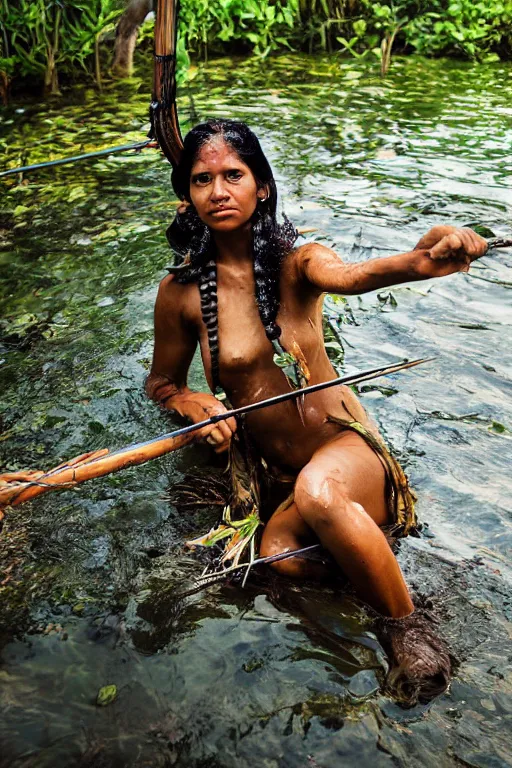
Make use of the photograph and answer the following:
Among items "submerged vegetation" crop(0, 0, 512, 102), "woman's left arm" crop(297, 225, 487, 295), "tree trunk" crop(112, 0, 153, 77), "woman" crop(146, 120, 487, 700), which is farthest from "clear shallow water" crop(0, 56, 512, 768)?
"tree trunk" crop(112, 0, 153, 77)

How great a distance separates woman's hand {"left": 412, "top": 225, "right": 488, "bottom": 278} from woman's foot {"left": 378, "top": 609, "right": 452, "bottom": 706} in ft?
3.47

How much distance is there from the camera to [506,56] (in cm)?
959

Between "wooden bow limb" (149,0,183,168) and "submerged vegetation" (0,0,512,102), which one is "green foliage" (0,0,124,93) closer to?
"submerged vegetation" (0,0,512,102)

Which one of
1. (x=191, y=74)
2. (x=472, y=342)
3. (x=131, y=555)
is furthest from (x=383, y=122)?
(x=131, y=555)

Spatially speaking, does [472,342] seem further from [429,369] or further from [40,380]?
[40,380]

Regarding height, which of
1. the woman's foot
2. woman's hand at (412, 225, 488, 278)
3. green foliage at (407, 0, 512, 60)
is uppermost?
woman's hand at (412, 225, 488, 278)

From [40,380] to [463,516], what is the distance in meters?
2.17

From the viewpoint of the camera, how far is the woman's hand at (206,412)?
297 cm

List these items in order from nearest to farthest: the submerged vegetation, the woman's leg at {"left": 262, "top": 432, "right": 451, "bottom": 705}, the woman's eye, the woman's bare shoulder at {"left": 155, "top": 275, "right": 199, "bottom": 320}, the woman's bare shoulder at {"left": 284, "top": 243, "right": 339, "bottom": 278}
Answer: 1. the woman's leg at {"left": 262, "top": 432, "right": 451, "bottom": 705}
2. the woman's bare shoulder at {"left": 284, "top": 243, "right": 339, "bottom": 278}
3. the woman's eye
4. the woman's bare shoulder at {"left": 155, "top": 275, "right": 199, "bottom": 320}
5. the submerged vegetation

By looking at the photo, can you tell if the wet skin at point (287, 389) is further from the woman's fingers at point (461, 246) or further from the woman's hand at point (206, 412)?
the woman's fingers at point (461, 246)

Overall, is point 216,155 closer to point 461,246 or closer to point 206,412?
point 206,412

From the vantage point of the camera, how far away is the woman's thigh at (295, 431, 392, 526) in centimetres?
265

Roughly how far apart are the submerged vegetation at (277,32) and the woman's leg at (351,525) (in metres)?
6.53

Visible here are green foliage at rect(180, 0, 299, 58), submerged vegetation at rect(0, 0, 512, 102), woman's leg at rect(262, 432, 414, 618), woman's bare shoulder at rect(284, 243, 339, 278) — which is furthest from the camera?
green foliage at rect(180, 0, 299, 58)
